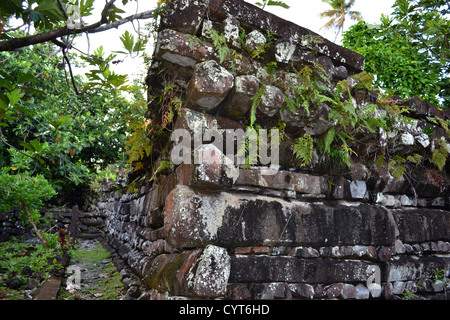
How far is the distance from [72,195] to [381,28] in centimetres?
1518

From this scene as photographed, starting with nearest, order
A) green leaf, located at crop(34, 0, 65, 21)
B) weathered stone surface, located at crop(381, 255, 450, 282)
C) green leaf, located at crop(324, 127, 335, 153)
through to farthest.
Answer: green leaf, located at crop(34, 0, 65, 21) → green leaf, located at crop(324, 127, 335, 153) → weathered stone surface, located at crop(381, 255, 450, 282)

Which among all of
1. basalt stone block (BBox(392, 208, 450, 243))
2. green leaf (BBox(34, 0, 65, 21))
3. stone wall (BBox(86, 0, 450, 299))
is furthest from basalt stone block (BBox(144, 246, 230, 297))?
basalt stone block (BBox(392, 208, 450, 243))

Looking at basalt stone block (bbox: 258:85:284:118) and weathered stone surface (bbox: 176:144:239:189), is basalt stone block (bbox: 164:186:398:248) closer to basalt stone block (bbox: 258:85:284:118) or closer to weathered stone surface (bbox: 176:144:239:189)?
weathered stone surface (bbox: 176:144:239:189)

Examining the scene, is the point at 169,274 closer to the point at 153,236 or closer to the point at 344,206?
the point at 153,236

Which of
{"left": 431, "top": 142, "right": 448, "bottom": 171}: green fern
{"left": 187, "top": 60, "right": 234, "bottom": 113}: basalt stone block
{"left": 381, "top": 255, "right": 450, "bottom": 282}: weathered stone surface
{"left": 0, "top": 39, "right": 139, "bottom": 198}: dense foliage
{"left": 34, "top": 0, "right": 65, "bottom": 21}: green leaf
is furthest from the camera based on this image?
{"left": 0, "top": 39, "right": 139, "bottom": 198}: dense foliage

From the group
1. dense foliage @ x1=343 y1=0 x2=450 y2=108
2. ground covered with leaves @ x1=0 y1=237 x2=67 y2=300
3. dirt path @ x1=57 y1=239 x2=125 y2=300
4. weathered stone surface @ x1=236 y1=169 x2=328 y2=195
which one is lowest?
dirt path @ x1=57 y1=239 x2=125 y2=300

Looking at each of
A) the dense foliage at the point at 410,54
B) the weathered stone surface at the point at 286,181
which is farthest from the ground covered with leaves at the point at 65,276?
the dense foliage at the point at 410,54

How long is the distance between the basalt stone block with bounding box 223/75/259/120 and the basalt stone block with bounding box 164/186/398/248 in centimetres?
78

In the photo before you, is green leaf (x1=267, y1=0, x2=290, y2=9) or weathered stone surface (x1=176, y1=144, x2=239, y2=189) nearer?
weathered stone surface (x1=176, y1=144, x2=239, y2=189)

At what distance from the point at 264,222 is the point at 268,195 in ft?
0.96

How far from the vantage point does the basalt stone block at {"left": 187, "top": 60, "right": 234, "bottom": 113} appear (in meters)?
2.62

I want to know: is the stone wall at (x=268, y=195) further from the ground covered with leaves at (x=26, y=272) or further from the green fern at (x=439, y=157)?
the ground covered with leaves at (x=26, y=272)

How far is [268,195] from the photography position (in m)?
2.88
